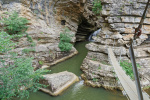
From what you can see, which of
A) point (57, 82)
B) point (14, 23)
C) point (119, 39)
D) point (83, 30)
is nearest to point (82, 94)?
point (57, 82)

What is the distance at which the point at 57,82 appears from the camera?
498 centimetres

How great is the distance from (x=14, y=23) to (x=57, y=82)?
5.18 m

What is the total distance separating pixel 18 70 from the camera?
3.24 meters

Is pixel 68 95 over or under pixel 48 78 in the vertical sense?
under

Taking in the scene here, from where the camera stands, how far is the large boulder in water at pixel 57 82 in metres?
4.72

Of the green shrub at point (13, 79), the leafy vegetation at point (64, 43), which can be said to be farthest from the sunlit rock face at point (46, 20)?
the green shrub at point (13, 79)

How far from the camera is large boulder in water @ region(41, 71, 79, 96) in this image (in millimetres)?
4719

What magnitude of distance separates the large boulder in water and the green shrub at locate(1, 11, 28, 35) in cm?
441

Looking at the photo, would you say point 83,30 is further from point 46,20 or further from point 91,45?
point 91,45

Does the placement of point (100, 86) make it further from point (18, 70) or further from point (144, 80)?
point (18, 70)

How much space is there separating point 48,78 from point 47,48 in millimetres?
3736

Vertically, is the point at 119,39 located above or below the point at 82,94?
above

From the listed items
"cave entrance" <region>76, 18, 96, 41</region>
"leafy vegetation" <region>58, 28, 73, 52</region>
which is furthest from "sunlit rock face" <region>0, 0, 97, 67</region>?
"cave entrance" <region>76, 18, 96, 41</region>

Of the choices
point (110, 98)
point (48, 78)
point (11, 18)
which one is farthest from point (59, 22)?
point (110, 98)
